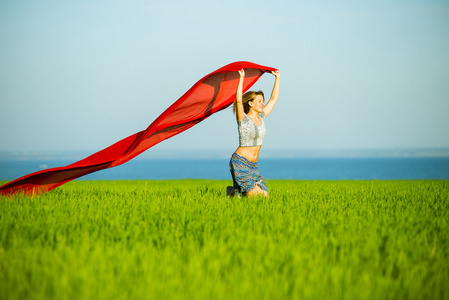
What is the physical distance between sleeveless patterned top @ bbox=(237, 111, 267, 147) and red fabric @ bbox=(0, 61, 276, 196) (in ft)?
3.38

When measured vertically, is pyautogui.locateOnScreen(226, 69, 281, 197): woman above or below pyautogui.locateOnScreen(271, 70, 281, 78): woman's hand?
below

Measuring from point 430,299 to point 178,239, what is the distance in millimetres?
2393

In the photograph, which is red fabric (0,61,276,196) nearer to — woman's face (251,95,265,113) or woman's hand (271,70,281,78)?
woman's hand (271,70,281,78)

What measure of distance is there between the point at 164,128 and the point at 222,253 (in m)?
4.66

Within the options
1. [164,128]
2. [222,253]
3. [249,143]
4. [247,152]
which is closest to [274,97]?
[249,143]

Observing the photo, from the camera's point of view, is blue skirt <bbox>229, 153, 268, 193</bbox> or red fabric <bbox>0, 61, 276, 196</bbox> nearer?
blue skirt <bbox>229, 153, 268, 193</bbox>

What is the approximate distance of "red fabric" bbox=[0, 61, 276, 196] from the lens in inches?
296

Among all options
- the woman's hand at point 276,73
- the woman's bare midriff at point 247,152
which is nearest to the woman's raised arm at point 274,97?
the woman's hand at point 276,73

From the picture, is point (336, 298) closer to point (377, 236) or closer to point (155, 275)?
point (155, 275)

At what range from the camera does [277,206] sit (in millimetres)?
6090

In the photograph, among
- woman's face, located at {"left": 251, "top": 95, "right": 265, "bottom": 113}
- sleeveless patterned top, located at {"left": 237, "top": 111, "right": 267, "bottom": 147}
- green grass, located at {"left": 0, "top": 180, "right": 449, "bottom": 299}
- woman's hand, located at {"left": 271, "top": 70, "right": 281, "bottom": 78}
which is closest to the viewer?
green grass, located at {"left": 0, "top": 180, "right": 449, "bottom": 299}

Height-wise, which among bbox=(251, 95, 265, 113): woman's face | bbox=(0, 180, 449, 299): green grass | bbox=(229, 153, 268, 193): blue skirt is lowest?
bbox=(0, 180, 449, 299): green grass

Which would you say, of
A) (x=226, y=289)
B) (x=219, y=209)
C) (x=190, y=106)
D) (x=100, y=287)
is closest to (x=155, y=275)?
(x=100, y=287)

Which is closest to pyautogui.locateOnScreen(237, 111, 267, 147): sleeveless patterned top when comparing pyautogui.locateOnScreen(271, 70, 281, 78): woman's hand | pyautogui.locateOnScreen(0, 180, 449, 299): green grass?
pyautogui.locateOnScreen(271, 70, 281, 78): woman's hand
